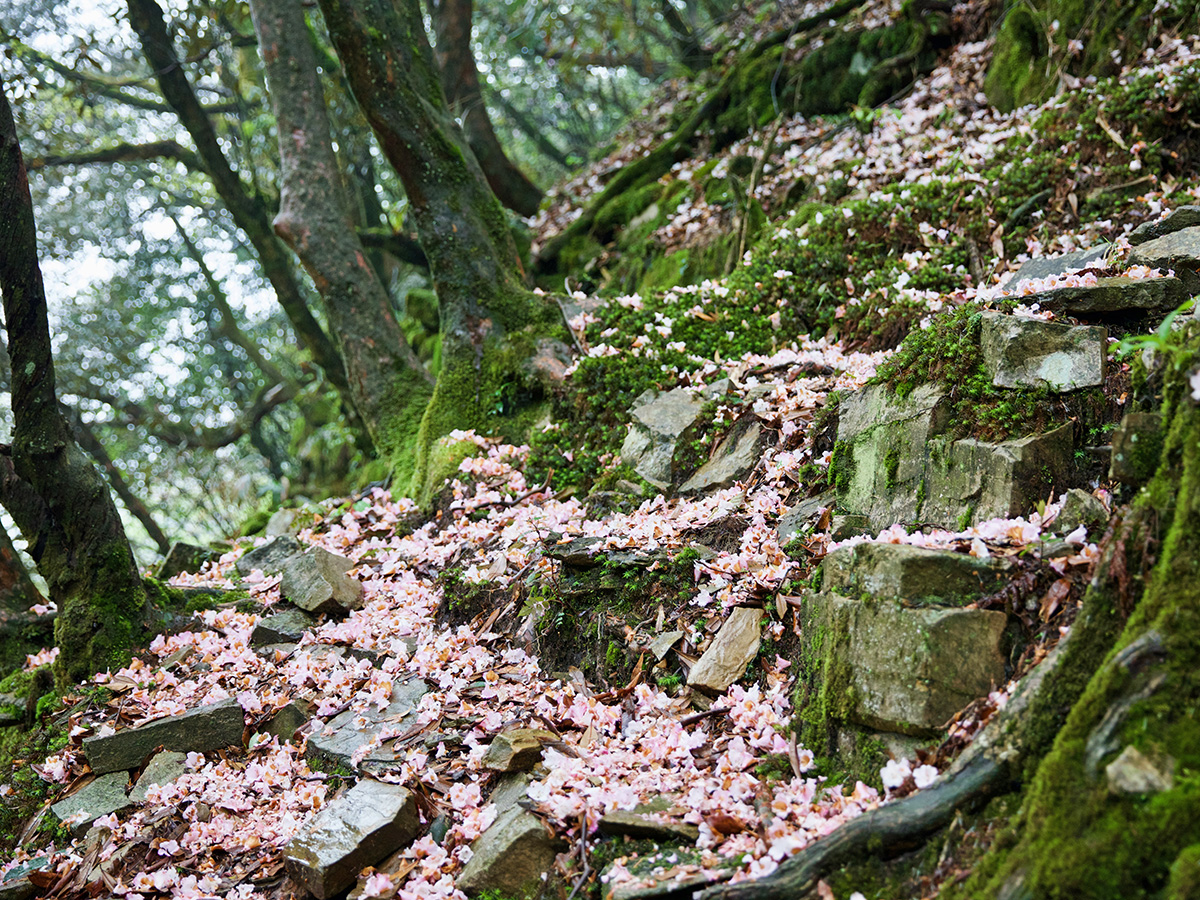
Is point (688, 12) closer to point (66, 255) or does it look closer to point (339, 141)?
point (339, 141)

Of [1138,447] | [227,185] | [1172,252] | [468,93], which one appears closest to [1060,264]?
[1172,252]

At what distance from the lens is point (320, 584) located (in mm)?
5457

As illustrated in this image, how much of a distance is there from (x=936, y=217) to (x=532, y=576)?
4.58m

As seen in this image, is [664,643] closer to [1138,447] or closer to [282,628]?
Answer: [1138,447]

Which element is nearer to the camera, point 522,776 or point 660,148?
point 522,776

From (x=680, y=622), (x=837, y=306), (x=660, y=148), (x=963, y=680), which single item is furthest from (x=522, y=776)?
(x=660, y=148)

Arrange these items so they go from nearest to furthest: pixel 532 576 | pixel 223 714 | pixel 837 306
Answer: pixel 223 714, pixel 532 576, pixel 837 306

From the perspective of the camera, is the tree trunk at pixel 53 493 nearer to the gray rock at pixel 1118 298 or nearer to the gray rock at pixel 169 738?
the gray rock at pixel 169 738

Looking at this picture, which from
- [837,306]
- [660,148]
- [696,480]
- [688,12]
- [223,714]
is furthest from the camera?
[688,12]

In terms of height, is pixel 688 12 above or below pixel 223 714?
above

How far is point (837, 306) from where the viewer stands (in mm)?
6219

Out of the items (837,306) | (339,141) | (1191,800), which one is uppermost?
(339,141)

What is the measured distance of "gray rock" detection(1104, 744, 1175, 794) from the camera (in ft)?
6.26

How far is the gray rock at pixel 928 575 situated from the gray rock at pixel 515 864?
1547 mm
